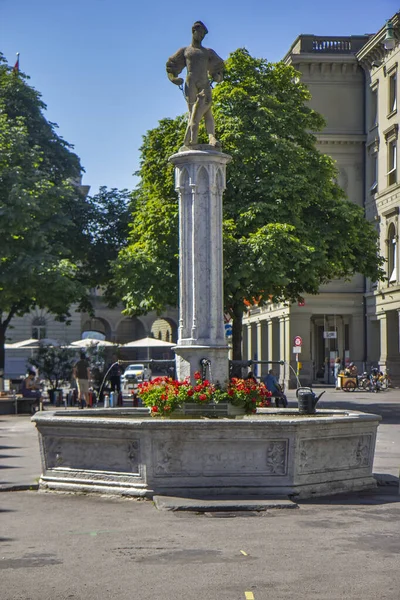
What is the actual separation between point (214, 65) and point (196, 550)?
9.73 m

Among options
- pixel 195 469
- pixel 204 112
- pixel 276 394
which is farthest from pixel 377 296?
pixel 195 469

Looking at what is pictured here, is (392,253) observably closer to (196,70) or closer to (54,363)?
(54,363)

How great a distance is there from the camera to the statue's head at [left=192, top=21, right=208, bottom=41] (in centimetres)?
1692

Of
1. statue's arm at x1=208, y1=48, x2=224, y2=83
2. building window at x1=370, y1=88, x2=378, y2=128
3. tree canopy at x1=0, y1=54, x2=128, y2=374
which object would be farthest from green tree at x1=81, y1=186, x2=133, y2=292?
statue's arm at x1=208, y1=48, x2=224, y2=83

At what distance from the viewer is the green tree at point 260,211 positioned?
33156 mm

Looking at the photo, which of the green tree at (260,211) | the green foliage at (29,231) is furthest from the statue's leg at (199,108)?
the green foliage at (29,231)

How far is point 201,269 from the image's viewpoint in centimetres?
1612

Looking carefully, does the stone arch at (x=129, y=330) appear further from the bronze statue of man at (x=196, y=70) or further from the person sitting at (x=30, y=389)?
the bronze statue of man at (x=196, y=70)

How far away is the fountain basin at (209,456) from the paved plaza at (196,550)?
0.34m

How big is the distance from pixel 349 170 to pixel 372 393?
625 inches

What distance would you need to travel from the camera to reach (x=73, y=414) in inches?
623

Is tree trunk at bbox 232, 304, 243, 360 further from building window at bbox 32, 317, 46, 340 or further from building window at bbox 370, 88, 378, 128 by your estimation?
building window at bbox 32, 317, 46, 340

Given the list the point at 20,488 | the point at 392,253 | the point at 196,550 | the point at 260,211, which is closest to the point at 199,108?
the point at 20,488

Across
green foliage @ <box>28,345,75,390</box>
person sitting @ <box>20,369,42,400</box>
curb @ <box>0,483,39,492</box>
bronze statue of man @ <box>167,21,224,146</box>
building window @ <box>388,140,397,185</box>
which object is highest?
building window @ <box>388,140,397,185</box>
